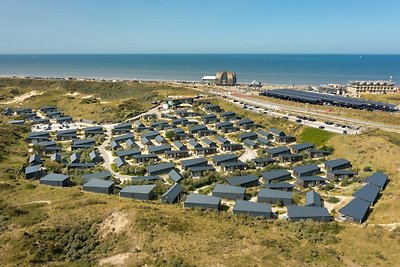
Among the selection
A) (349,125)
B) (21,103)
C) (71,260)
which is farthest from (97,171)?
(21,103)

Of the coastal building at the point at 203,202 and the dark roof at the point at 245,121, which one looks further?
the dark roof at the point at 245,121

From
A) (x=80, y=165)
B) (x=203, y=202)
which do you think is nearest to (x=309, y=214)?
(x=203, y=202)

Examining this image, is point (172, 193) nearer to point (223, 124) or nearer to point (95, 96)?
point (223, 124)

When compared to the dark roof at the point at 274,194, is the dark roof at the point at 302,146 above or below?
above

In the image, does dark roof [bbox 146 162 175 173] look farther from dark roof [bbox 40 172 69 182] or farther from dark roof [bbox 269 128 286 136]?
dark roof [bbox 269 128 286 136]

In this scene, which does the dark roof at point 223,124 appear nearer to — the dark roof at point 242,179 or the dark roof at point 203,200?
the dark roof at point 242,179

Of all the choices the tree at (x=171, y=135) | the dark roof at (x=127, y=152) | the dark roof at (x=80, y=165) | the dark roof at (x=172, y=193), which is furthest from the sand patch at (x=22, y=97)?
the dark roof at (x=172, y=193)
